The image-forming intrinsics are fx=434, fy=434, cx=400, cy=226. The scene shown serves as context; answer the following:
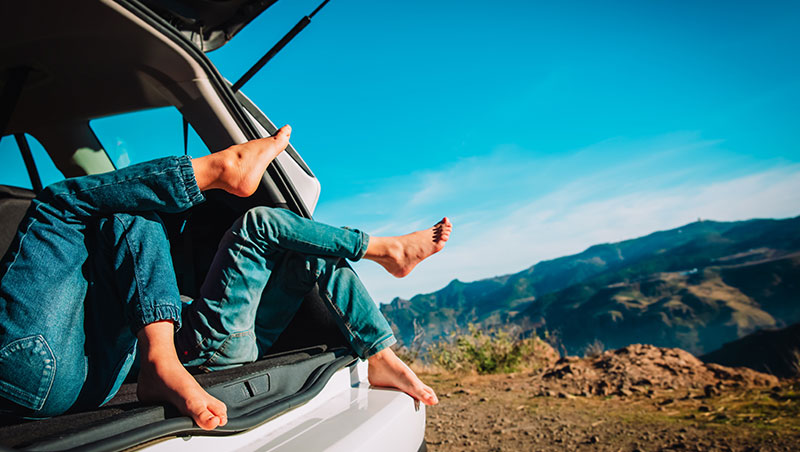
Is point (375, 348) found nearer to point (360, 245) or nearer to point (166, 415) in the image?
point (360, 245)

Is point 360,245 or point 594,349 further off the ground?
point 360,245

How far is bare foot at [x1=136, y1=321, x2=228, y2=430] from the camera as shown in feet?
2.77

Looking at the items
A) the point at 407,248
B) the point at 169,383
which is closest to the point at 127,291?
the point at 169,383

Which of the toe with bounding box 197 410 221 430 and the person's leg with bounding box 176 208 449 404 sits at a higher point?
the person's leg with bounding box 176 208 449 404

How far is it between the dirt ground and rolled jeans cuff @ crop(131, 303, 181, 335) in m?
2.14

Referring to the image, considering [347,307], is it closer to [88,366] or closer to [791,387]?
[88,366]

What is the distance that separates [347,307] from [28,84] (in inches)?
61.3

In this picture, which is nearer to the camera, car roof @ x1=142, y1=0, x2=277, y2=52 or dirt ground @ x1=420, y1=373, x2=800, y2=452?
car roof @ x1=142, y1=0, x2=277, y2=52

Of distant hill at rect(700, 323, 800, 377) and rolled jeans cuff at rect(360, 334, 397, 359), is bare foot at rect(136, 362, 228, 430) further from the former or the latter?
distant hill at rect(700, 323, 800, 377)

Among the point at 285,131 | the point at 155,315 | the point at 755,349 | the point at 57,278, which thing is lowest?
the point at 755,349

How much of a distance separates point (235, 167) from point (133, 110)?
43.6 inches

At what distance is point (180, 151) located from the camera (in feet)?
6.29

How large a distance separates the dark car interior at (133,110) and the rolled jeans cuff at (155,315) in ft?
0.59

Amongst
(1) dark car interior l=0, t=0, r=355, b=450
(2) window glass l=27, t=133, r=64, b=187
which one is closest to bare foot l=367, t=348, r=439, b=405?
(1) dark car interior l=0, t=0, r=355, b=450
